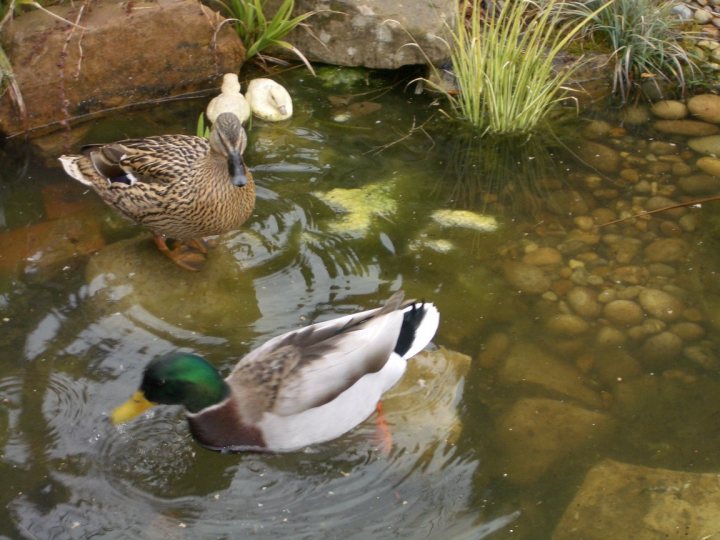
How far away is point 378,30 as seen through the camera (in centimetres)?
589

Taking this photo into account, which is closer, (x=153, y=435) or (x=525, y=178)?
(x=153, y=435)

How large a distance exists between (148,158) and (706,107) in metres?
3.53

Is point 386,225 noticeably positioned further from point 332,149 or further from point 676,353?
point 676,353

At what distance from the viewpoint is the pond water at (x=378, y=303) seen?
340 cm

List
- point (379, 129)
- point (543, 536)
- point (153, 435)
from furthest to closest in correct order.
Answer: point (379, 129) < point (153, 435) < point (543, 536)

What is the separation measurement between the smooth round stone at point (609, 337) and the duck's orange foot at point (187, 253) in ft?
6.26

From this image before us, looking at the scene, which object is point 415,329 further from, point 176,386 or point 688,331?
point 688,331

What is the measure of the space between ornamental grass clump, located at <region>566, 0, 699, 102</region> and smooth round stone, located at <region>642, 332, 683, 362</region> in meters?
2.31

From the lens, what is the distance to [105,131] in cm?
550

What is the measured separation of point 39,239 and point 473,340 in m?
2.23

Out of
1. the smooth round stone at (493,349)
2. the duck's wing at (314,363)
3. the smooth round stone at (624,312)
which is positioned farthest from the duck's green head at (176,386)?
the smooth round stone at (624,312)

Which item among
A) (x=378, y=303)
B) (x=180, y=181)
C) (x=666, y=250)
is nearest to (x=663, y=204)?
(x=666, y=250)

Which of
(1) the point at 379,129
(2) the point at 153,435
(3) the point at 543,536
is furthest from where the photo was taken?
(1) the point at 379,129

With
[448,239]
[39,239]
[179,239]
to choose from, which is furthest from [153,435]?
[448,239]
